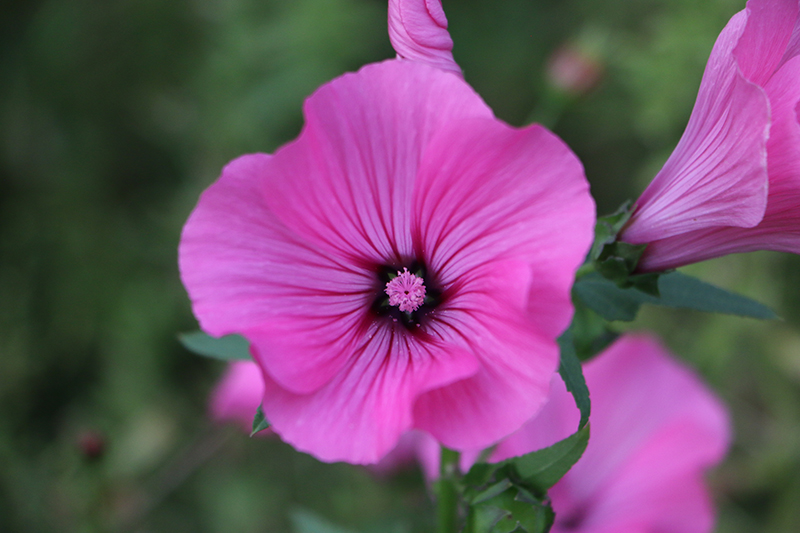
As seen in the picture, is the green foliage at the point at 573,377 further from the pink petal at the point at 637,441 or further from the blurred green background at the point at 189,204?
the blurred green background at the point at 189,204

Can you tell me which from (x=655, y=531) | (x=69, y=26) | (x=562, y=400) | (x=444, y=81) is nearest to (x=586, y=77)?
(x=562, y=400)

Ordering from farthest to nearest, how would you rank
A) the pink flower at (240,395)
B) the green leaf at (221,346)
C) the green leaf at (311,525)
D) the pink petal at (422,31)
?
the pink flower at (240,395), the green leaf at (311,525), the green leaf at (221,346), the pink petal at (422,31)

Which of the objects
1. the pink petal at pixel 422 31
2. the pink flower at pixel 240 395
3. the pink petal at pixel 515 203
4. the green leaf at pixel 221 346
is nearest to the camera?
the pink petal at pixel 515 203

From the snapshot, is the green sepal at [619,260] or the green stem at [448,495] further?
the green stem at [448,495]

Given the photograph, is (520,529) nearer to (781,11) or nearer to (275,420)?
(275,420)

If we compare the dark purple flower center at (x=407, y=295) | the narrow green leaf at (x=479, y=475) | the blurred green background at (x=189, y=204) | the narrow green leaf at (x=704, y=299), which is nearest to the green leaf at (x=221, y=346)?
the dark purple flower center at (x=407, y=295)

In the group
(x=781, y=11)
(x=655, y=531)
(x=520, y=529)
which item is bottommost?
(x=655, y=531)

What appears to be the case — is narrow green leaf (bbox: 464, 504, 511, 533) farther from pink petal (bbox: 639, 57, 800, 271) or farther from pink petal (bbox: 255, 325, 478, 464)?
pink petal (bbox: 639, 57, 800, 271)

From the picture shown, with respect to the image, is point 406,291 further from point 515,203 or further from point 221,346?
point 221,346
